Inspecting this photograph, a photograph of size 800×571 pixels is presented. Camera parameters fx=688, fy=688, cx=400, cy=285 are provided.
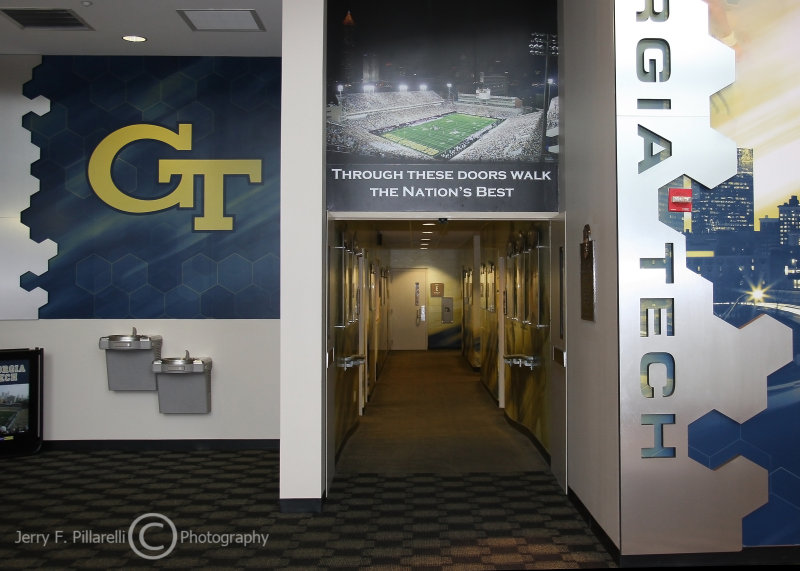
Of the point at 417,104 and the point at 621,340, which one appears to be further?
the point at 417,104

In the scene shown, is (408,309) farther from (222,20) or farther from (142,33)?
(222,20)

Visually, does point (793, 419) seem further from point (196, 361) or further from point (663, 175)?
point (196, 361)

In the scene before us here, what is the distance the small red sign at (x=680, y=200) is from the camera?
3.76 m

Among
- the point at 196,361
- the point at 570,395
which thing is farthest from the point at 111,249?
the point at 570,395

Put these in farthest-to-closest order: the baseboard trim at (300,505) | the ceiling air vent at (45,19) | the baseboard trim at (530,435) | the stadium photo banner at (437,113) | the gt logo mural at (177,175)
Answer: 1. the gt logo mural at (177,175)
2. the baseboard trim at (530,435)
3. the ceiling air vent at (45,19)
4. the stadium photo banner at (437,113)
5. the baseboard trim at (300,505)

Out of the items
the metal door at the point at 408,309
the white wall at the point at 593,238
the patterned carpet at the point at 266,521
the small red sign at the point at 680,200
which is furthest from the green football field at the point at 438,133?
the metal door at the point at 408,309

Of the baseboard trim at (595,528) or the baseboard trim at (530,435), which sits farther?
the baseboard trim at (530,435)

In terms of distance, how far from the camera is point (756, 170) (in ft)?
12.4

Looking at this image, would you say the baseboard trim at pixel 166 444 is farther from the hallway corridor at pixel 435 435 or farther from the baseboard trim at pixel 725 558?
the baseboard trim at pixel 725 558

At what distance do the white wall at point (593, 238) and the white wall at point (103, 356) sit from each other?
10.0 feet

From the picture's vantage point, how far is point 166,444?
6559mm

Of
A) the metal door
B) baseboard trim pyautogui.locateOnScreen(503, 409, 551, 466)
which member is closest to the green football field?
baseboard trim pyautogui.locateOnScreen(503, 409, 551, 466)

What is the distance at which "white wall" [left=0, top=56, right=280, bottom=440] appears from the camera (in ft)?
21.6

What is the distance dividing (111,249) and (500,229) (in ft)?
15.6
